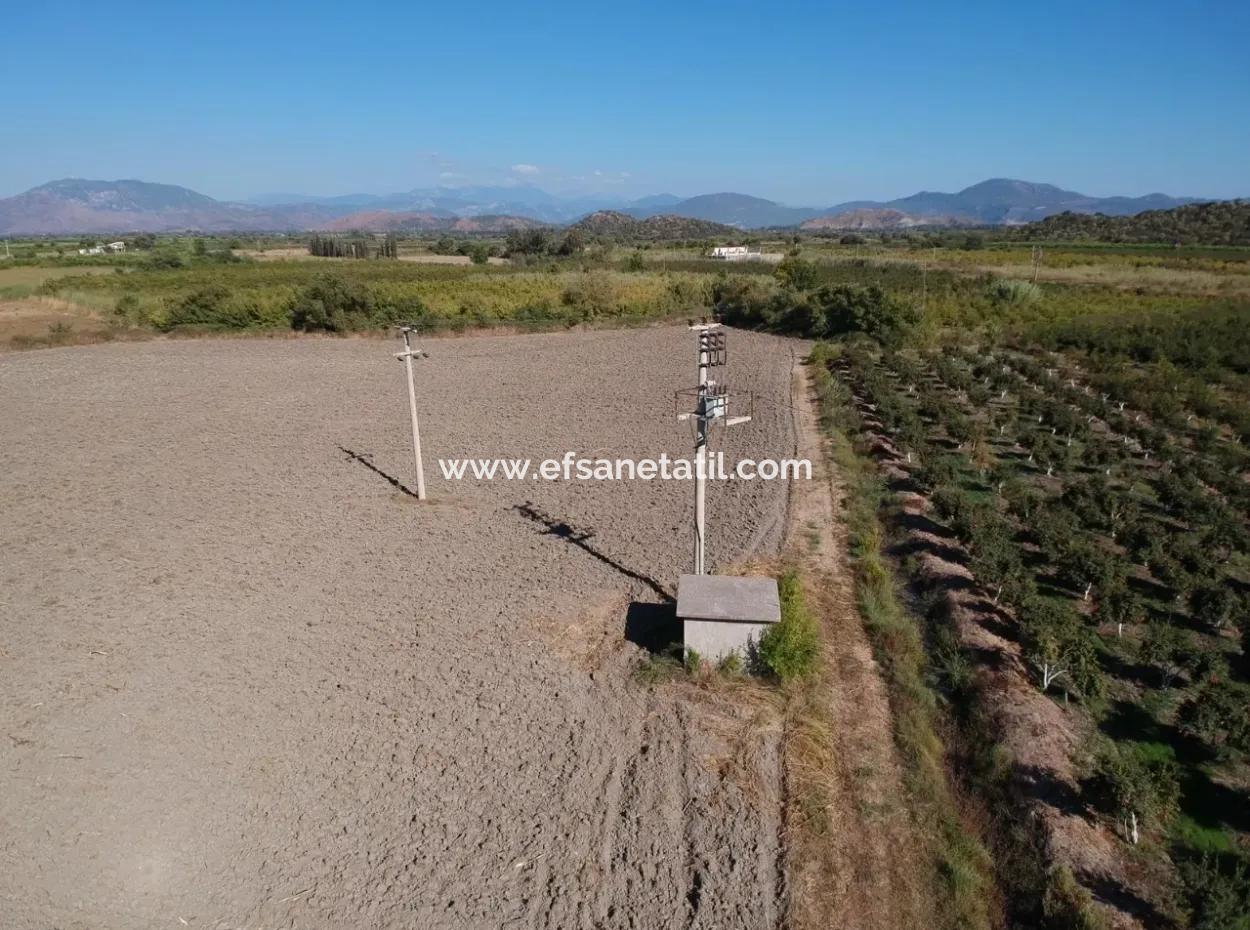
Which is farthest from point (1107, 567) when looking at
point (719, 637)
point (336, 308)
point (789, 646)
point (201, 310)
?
point (201, 310)

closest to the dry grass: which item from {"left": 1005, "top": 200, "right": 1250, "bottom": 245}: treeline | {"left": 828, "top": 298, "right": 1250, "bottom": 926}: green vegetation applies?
{"left": 828, "top": 298, "right": 1250, "bottom": 926}: green vegetation

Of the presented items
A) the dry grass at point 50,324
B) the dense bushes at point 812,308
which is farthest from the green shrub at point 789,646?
the dry grass at point 50,324

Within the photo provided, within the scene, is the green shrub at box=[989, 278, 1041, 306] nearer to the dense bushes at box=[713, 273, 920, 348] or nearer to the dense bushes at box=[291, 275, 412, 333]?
the dense bushes at box=[713, 273, 920, 348]

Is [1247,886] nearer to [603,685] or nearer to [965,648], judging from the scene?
[965,648]

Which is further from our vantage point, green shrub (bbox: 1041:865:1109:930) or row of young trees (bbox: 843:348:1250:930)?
row of young trees (bbox: 843:348:1250:930)

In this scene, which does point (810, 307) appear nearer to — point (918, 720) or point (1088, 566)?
point (1088, 566)

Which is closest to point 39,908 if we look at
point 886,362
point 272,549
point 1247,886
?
point 272,549
